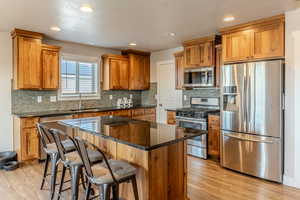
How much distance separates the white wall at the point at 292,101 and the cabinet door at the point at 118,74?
13.1ft

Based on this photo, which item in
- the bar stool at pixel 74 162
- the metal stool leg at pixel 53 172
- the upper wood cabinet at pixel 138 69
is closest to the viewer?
the bar stool at pixel 74 162

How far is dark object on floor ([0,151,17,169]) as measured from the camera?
3756 mm

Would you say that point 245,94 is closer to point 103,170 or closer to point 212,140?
point 212,140

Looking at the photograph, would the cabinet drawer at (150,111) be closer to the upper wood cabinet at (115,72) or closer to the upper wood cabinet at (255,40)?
the upper wood cabinet at (115,72)

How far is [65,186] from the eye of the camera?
3.07 m

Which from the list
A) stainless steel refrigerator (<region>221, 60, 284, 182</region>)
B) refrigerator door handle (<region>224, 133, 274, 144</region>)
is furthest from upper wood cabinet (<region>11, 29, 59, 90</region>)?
refrigerator door handle (<region>224, 133, 274, 144</region>)

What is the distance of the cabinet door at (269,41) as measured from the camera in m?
3.22

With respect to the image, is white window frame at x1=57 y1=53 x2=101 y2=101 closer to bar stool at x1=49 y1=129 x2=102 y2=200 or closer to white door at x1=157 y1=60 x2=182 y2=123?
white door at x1=157 y1=60 x2=182 y2=123

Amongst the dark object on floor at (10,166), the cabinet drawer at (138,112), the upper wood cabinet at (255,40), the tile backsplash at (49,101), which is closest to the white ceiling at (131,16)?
the upper wood cabinet at (255,40)

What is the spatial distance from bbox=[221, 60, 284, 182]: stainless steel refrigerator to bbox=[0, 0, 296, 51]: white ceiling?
2.90 ft

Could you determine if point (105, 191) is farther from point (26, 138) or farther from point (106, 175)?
point (26, 138)

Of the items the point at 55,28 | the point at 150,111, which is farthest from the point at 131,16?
the point at 150,111

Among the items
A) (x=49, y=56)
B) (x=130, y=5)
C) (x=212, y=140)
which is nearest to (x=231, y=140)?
(x=212, y=140)

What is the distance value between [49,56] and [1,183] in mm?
2593
